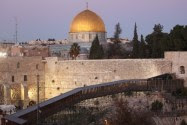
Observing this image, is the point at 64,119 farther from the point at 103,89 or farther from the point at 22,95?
the point at 22,95

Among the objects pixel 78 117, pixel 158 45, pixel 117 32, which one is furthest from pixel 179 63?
pixel 117 32

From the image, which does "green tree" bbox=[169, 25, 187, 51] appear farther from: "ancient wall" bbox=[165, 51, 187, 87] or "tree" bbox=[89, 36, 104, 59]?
"tree" bbox=[89, 36, 104, 59]

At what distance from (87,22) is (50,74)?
40.1 ft

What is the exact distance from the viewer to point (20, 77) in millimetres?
32906

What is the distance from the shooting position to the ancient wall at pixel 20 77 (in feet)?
107

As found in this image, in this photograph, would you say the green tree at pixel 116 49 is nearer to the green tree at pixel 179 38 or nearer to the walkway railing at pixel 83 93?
the green tree at pixel 179 38

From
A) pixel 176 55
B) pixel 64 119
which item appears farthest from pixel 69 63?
pixel 64 119

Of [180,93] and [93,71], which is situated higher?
[93,71]

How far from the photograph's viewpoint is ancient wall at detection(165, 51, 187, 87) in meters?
25.4

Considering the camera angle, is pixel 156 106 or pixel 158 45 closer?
pixel 156 106

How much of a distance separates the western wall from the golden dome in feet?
38.3

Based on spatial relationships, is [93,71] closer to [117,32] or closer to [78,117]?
[78,117]

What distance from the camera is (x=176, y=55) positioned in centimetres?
2591

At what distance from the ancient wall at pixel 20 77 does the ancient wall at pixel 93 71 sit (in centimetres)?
85
